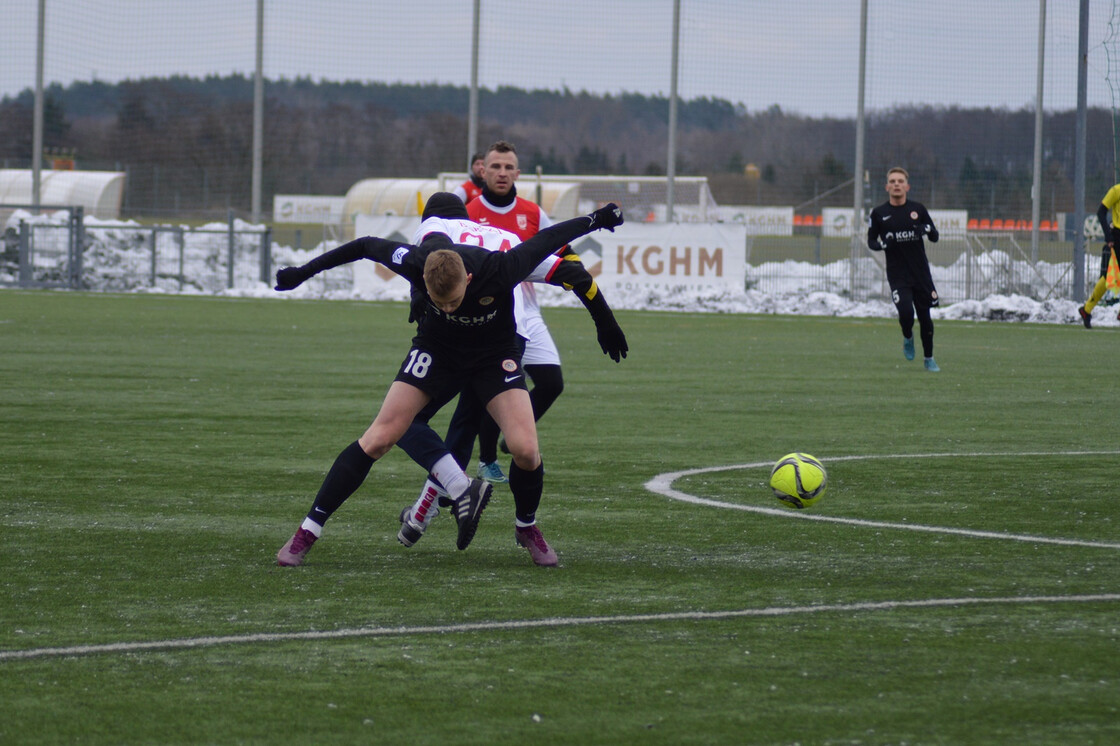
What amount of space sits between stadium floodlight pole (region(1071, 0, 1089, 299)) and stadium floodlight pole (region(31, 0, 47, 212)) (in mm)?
26198

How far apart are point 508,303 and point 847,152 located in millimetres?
32513

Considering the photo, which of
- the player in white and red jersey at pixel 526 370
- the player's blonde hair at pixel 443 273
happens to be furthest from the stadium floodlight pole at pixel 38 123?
the player's blonde hair at pixel 443 273

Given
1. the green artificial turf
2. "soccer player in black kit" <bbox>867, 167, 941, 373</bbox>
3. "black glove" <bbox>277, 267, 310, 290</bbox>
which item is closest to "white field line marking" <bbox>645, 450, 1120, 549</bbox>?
the green artificial turf

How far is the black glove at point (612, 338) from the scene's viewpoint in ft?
22.5

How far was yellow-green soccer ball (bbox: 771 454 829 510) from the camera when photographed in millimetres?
7625

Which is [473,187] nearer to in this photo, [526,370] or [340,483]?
[526,370]

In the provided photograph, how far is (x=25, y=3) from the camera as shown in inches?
1735

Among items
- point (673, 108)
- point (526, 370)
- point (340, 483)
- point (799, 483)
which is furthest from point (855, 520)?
point (673, 108)

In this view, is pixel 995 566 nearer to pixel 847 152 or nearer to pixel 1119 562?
pixel 1119 562

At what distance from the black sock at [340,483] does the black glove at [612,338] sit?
116 cm

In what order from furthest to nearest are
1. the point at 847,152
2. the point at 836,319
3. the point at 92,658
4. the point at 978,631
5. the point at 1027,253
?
the point at 847,152
the point at 1027,253
the point at 836,319
the point at 978,631
the point at 92,658

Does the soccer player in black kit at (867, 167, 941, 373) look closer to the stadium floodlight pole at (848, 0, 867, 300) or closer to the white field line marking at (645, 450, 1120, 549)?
the white field line marking at (645, 450, 1120, 549)

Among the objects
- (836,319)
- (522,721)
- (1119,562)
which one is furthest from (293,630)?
Result: (836,319)

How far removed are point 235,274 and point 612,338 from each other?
33.7 meters
